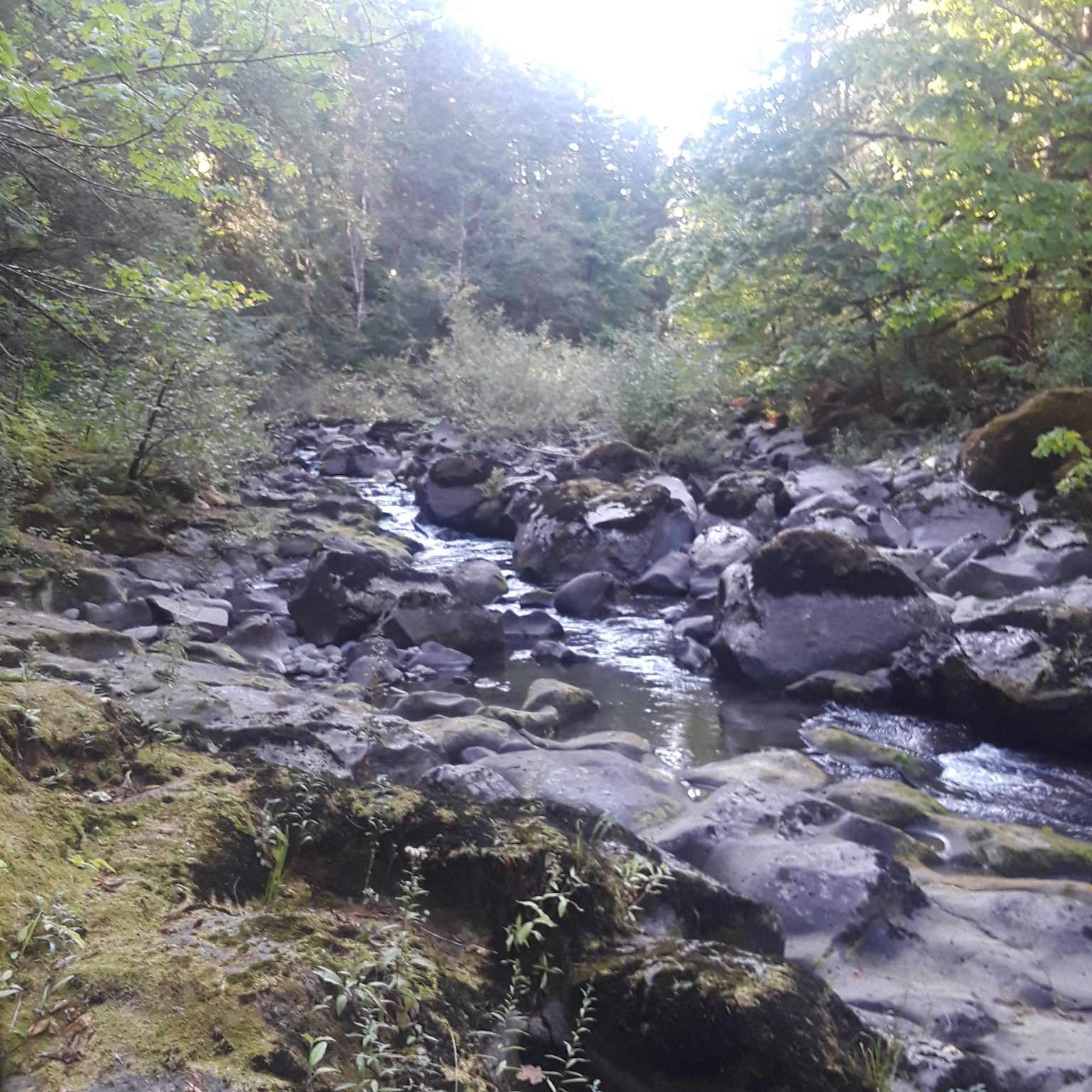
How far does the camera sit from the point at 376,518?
13523 millimetres

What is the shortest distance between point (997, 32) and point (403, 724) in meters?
11.0

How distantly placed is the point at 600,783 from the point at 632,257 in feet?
46.2

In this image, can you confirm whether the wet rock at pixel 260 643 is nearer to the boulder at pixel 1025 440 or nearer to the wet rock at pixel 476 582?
the wet rock at pixel 476 582

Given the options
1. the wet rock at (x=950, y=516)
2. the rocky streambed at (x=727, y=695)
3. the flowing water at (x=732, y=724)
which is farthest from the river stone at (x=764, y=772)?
the wet rock at (x=950, y=516)

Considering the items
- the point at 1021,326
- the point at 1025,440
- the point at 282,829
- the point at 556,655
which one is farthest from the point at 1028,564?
the point at 282,829

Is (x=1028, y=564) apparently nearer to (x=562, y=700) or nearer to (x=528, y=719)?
(x=562, y=700)

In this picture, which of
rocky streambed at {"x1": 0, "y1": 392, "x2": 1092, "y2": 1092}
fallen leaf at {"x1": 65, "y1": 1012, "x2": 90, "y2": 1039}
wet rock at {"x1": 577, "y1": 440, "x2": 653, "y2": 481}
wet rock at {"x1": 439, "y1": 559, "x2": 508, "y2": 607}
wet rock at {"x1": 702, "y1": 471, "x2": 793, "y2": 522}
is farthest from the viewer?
wet rock at {"x1": 577, "y1": 440, "x2": 653, "y2": 481}

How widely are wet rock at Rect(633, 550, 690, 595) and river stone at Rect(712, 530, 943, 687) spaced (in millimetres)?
2535

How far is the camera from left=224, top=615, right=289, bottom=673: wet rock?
22.9ft

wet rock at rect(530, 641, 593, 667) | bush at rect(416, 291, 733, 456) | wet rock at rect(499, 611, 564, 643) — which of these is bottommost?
wet rock at rect(530, 641, 593, 667)

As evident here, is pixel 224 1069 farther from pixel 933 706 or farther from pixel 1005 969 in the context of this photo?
pixel 933 706

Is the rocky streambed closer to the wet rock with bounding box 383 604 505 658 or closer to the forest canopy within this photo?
A: the wet rock with bounding box 383 604 505 658

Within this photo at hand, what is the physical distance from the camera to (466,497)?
13.9m

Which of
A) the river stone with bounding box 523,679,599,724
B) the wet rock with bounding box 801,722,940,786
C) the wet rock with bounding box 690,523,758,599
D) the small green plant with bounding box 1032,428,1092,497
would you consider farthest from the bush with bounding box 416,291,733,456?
the wet rock with bounding box 801,722,940,786
